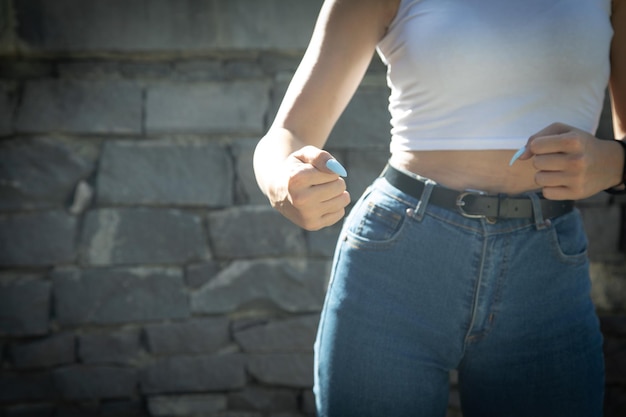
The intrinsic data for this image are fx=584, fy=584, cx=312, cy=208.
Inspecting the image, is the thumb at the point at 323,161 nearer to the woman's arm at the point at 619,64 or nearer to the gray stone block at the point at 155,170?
the woman's arm at the point at 619,64

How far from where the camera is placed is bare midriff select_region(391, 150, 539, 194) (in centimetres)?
108

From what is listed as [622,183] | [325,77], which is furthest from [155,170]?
[622,183]

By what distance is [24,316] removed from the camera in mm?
2408

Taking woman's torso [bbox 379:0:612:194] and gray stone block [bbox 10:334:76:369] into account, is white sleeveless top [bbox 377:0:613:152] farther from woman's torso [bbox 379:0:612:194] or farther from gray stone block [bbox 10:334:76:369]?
gray stone block [bbox 10:334:76:369]

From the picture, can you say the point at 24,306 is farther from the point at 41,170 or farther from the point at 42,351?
the point at 41,170

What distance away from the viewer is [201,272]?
2.44 m

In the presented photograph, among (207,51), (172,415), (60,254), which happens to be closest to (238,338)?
(172,415)

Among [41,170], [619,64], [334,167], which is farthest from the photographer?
[41,170]

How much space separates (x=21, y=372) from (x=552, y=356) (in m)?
2.20

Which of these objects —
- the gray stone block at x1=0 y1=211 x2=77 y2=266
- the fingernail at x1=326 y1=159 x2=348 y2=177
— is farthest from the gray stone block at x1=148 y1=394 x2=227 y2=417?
the fingernail at x1=326 y1=159 x2=348 y2=177

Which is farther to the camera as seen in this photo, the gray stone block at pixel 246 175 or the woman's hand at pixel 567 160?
the gray stone block at pixel 246 175

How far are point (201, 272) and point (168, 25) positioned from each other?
1.00 meters

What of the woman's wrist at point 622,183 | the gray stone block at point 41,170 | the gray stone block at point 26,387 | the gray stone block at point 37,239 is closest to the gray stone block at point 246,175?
the gray stone block at point 41,170

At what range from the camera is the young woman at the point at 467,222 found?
41.1 inches
